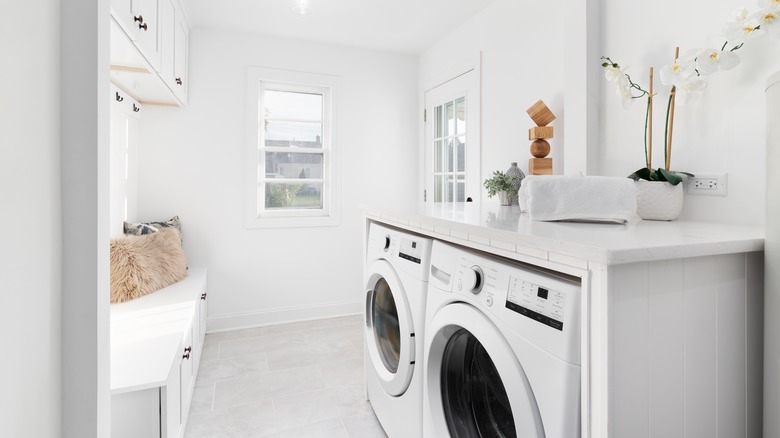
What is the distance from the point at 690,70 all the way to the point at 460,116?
196cm

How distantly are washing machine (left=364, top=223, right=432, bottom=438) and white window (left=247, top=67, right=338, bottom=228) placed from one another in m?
1.71

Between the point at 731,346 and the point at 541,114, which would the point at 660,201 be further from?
the point at 541,114

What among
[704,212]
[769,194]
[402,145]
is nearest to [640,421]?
[769,194]

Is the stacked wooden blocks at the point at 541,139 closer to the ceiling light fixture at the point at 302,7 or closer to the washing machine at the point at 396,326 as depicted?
the washing machine at the point at 396,326

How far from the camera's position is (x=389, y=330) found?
1.79 meters

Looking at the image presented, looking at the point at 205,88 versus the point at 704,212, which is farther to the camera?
the point at 205,88

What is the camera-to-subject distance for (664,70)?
4.50 ft

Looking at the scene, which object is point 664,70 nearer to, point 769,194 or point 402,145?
point 769,194

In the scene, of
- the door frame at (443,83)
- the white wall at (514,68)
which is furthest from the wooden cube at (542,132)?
the door frame at (443,83)

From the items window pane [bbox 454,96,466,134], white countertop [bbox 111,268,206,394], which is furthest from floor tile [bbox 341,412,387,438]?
window pane [bbox 454,96,466,134]

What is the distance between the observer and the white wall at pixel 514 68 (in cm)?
224

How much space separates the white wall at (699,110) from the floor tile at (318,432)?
170cm

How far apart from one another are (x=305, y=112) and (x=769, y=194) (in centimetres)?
325

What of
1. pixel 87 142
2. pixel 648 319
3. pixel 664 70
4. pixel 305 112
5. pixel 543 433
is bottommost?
pixel 543 433
